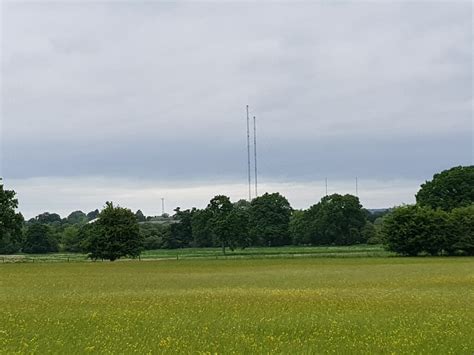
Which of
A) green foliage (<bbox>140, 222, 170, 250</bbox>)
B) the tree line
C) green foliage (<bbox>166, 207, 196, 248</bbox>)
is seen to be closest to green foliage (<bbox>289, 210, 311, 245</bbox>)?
the tree line

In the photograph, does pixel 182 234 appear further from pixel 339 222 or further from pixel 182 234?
pixel 339 222

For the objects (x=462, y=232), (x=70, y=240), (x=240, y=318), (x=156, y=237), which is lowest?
(x=240, y=318)

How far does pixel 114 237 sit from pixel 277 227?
86.4 m

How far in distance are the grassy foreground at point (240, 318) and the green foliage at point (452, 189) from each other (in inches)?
3538

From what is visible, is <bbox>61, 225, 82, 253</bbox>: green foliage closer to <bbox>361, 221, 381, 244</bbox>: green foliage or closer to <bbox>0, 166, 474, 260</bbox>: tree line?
<bbox>0, 166, 474, 260</bbox>: tree line

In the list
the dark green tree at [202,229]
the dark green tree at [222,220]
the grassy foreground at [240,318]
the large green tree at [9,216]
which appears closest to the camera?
the grassy foreground at [240,318]

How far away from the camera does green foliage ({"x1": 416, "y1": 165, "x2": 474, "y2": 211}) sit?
426 ft

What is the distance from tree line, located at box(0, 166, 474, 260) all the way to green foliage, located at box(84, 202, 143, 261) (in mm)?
116

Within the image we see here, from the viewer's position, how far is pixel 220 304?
31.7 meters

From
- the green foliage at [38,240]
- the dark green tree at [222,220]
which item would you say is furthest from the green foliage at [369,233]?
the green foliage at [38,240]

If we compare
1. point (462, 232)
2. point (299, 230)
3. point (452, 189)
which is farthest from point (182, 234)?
point (462, 232)

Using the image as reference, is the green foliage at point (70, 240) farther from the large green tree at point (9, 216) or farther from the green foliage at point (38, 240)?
the large green tree at point (9, 216)

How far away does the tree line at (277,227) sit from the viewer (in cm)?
9150

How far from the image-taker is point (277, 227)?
172125 millimetres
